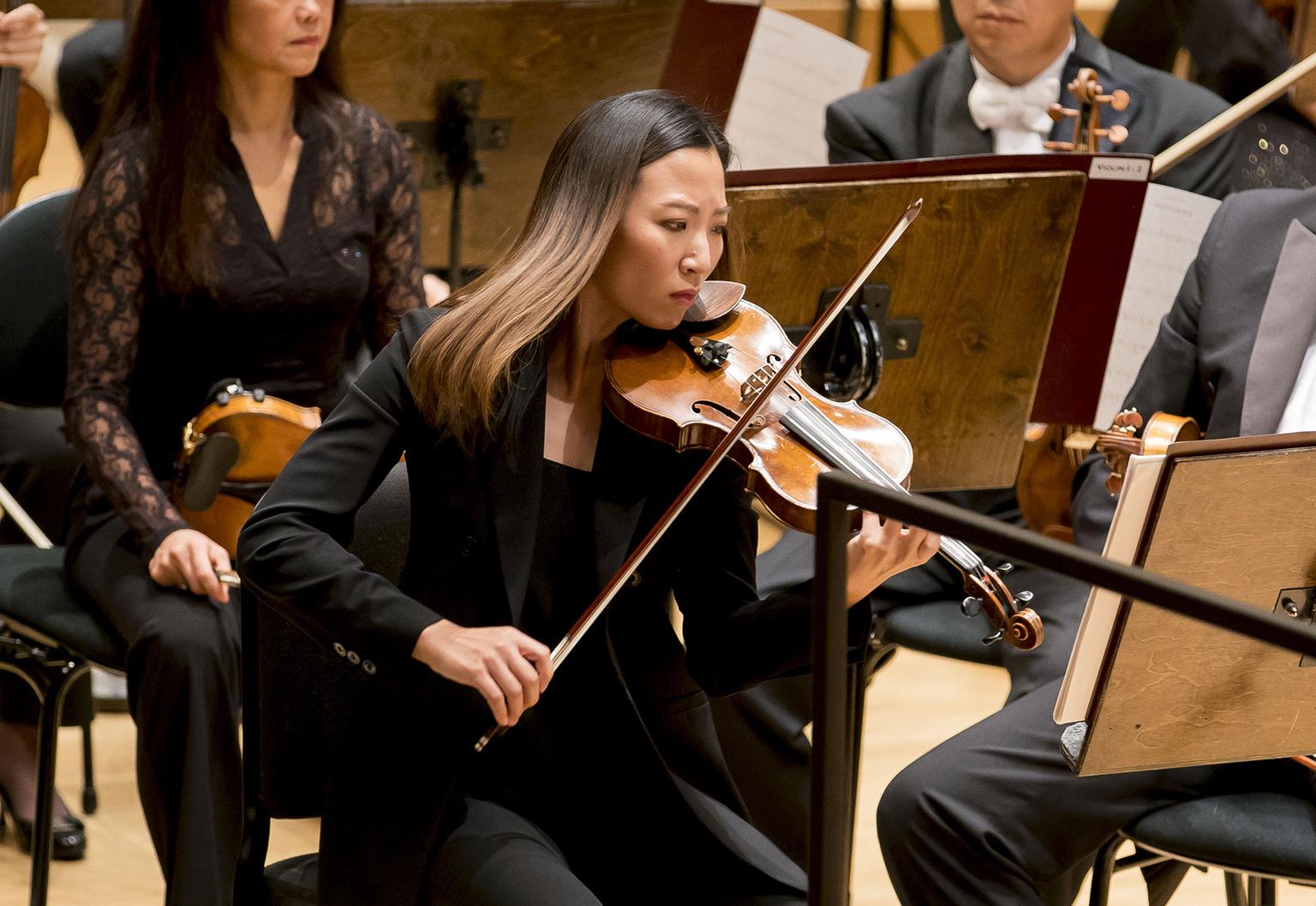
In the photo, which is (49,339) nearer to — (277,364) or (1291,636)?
(277,364)

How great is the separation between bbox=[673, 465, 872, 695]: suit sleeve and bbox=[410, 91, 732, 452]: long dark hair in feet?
0.68

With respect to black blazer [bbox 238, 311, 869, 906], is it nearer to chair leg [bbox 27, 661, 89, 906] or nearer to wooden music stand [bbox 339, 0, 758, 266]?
chair leg [bbox 27, 661, 89, 906]

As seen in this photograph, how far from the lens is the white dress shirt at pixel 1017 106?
8.40ft

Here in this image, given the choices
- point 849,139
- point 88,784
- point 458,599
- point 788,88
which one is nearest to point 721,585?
point 458,599

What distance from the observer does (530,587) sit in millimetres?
1487

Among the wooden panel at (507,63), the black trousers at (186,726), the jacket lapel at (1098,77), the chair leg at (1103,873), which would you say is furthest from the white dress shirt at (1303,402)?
the black trousers at (186,726)

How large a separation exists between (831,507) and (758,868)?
1.81ft

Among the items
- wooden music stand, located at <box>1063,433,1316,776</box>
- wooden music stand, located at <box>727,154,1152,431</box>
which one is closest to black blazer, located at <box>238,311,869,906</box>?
wooden music stand, located at <box>1063,433,1316,776</box>

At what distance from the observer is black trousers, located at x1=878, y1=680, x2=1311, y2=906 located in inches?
66.6

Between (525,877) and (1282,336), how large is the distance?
40.8 inches

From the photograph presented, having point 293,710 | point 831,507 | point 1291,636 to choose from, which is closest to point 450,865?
point 293,710

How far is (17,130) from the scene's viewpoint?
8.32ft

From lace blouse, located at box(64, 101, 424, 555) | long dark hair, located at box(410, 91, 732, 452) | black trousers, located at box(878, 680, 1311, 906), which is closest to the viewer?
long dark hair, located at box(410, 91, 732, 452)

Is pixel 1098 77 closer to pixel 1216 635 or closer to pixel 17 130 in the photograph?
pixel 1216 635
